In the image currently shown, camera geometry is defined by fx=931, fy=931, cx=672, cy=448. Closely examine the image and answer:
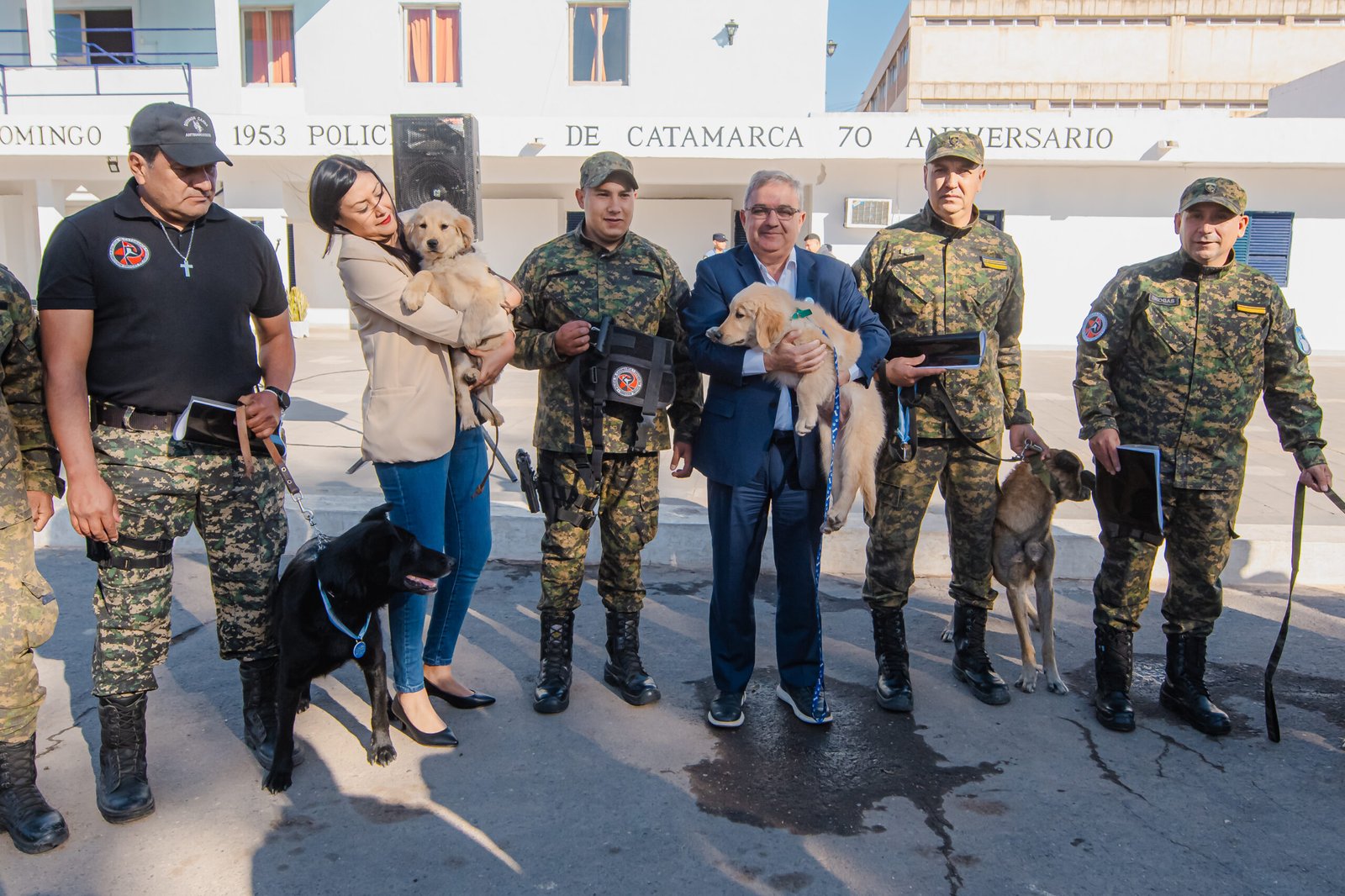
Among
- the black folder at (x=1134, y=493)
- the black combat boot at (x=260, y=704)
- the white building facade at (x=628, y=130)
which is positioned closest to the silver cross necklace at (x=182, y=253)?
the black combat boot at (x=260, y=704)

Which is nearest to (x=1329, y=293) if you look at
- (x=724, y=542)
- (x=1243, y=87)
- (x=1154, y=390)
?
(x=1154, y=390)

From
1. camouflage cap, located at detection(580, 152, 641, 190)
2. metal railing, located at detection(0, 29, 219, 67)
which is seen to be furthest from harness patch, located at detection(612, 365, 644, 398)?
metal railing, located at detection(0, 29, 219, 67)

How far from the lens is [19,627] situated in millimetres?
2791

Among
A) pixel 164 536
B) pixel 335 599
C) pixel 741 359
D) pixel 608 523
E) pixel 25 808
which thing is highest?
pixel 741 359

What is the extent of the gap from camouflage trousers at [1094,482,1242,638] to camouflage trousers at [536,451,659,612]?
6.17ft

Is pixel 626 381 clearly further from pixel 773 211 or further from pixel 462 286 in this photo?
pixel 773 211

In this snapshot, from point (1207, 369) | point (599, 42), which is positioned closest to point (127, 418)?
point (1207, 369)

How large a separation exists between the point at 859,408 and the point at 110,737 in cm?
280

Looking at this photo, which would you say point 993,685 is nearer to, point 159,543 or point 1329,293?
point 159,543

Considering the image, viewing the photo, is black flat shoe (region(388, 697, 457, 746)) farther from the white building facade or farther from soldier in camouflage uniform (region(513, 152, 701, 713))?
the white building facade

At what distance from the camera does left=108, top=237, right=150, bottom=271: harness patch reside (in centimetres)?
282

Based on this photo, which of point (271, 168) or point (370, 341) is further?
point (271, 168)

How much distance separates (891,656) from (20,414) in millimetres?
3268

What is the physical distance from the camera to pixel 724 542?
143 inches
